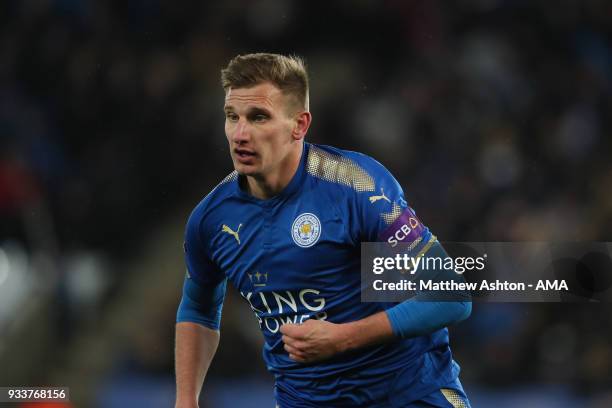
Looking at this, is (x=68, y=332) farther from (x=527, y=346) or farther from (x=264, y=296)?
(x=264, y=296)

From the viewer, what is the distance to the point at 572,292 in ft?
21.1

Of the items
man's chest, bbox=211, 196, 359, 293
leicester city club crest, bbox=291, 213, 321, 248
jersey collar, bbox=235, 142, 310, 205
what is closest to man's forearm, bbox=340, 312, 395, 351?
man's chest, bbox=211, 196, 359, 293

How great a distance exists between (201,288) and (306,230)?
0.61m

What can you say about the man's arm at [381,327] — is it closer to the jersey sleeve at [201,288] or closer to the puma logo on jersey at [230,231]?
the puma logo on jersey at [230,231]

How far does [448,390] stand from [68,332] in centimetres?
482

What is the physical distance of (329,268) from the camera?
11.2ft

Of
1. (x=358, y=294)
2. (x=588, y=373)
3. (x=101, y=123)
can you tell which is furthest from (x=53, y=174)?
(x=358, y=294)

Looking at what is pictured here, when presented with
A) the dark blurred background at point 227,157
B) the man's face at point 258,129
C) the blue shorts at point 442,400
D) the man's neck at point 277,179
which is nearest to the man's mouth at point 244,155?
the man's face at point 258,129

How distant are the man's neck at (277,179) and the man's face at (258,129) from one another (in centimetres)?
2

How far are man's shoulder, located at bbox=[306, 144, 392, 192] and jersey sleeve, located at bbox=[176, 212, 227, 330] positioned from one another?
1.85 feet

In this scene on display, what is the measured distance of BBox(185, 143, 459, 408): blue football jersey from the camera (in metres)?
3.37

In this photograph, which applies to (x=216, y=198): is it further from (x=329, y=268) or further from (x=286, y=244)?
(x=329, y=268)

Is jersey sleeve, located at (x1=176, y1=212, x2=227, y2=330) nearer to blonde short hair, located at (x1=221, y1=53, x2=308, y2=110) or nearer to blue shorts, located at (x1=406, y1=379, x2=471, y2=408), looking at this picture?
blonde short hair, located at (x1=221, y1=53, x2=308, y2=110)

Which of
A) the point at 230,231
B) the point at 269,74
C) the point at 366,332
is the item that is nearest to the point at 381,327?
the point at 366,332
